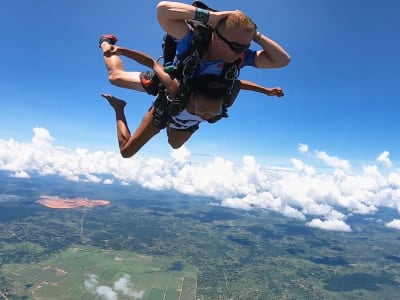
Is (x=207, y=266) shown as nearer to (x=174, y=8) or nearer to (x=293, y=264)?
(x=293, y=264)

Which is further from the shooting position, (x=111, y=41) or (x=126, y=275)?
(x=126, y=275)

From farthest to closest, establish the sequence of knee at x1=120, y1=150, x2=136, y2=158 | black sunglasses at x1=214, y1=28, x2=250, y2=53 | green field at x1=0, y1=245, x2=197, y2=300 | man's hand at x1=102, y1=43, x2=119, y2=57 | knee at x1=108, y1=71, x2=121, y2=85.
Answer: green field at x1=0, y1=245, x2=197, y2=300, knee at x1=120, y1=150, x2=136, y2=158, knee at x1=108, y1=71, x2=121, y2=85, man's hand at x1=102, y1=43, x2=119, y2=57, black sunglasses at x1=214, y1=28, x2=250, y2=53

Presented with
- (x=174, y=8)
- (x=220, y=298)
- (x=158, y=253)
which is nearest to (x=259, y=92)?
(x=174, y=8)

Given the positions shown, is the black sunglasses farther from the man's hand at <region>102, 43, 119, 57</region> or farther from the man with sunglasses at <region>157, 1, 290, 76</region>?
the man's hand at <region>102, 43, 119, 57</region>

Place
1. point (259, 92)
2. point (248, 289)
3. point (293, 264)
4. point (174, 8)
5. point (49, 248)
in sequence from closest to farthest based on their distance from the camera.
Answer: point (174, 8), point (259, 92), point (248, 289), point (49, 248), point (293, 264)

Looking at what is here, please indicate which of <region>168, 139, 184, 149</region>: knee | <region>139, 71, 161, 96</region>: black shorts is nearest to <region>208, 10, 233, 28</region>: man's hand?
<region>139, 71, 161, 96</region>: black shorts

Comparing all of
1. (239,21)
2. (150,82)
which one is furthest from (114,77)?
(239,21)
